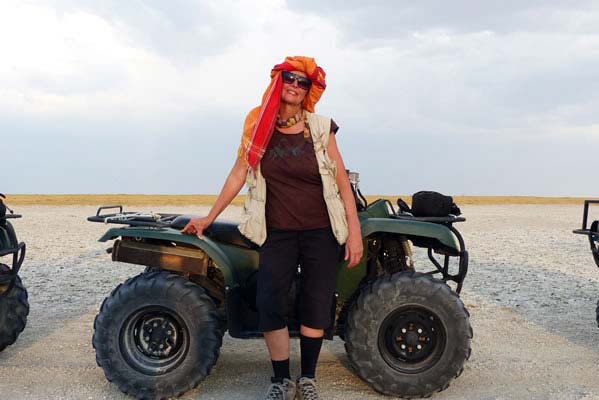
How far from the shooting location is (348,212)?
412 centimetres

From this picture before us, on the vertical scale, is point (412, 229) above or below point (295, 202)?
below

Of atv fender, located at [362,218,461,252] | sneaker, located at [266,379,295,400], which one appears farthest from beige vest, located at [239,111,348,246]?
sneaker, located at [266,379,295,400]

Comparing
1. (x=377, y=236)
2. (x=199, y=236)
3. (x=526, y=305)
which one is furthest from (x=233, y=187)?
(x=526, y=305)

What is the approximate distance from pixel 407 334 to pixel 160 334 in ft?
6.08

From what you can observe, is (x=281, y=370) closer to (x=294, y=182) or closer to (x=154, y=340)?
(x=154, y=340)

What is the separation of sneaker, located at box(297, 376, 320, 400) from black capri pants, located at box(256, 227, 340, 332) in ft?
1.38

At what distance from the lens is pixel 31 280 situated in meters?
9.14

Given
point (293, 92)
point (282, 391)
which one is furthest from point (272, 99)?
point (282, 391)

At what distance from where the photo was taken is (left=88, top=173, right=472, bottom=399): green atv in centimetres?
440

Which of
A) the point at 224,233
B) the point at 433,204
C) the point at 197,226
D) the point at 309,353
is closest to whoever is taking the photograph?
the point at 309,353

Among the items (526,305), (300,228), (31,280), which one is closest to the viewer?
(300,228)

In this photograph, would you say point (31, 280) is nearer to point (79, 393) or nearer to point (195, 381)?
point (79, 393)

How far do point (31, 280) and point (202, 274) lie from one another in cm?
571

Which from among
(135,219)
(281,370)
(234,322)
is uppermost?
(135,219)
